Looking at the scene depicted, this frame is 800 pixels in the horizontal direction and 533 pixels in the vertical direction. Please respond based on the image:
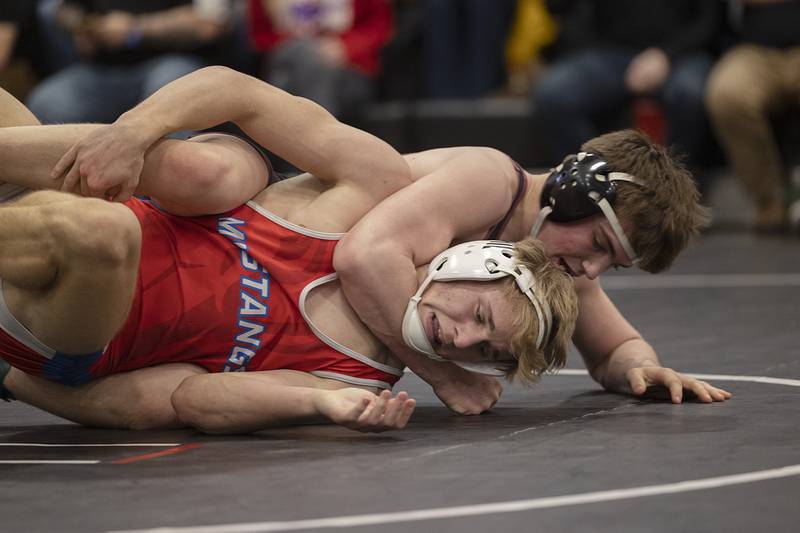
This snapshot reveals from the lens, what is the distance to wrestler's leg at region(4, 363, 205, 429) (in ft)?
10.8

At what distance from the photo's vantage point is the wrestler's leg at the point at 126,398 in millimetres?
3295

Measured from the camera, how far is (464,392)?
347cm

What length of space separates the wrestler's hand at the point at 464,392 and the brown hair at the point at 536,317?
228 millimetres

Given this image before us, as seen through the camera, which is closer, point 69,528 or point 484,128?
point 69,528

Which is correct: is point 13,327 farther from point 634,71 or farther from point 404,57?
point 404,57

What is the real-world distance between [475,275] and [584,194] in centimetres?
52

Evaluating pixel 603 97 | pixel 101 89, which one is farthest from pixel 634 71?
pixel 101 89

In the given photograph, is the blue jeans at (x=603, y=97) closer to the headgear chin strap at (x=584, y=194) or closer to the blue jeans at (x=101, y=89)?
the blue jeans at (x=101, y=89)

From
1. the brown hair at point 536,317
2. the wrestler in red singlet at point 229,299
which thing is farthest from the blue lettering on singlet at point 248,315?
the brown hair at point 536,317

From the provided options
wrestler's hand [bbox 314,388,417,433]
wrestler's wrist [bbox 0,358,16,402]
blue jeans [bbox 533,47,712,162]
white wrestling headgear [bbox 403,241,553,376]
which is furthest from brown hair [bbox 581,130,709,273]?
blue jeans [bbox 533,47,712,162]

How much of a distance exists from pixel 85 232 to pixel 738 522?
4.54 feet

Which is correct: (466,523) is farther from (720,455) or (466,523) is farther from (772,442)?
(772,442)

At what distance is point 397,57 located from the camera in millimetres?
8773

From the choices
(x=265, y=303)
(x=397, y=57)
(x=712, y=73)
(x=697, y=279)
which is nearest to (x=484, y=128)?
(x=397, y=57)
